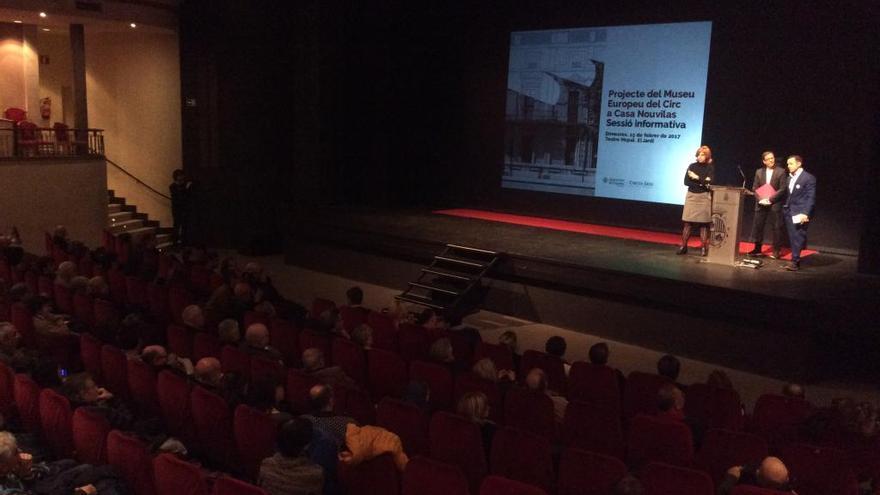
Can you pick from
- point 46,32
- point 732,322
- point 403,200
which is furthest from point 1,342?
point 46,32

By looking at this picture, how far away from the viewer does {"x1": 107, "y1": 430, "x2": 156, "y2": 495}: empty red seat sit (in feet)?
12.2

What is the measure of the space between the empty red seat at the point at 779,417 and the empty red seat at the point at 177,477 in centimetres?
323

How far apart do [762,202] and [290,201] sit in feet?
25.3

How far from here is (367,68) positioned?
485 inches

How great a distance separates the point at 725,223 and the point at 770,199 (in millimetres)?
618

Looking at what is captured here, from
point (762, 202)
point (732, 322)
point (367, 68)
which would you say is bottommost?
point (732, 322)

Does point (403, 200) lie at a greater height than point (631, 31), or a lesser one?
lesser

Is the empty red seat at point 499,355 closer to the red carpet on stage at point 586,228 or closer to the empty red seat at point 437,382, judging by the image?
the empty red seat at point 437,382

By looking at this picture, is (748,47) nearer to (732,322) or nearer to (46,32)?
(732,322)

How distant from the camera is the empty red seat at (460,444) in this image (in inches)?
161

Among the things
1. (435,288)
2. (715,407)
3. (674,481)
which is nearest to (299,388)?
(674,481)

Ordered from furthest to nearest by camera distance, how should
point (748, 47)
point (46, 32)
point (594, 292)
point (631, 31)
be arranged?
point (46, 32)
point (631, 31)
point (748, 47)
point (594, 292)

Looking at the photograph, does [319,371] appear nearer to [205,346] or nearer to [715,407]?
[205,346]

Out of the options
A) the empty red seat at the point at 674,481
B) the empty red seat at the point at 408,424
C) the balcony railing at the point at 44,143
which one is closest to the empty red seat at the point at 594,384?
the empty red seat at the point at 408,424
